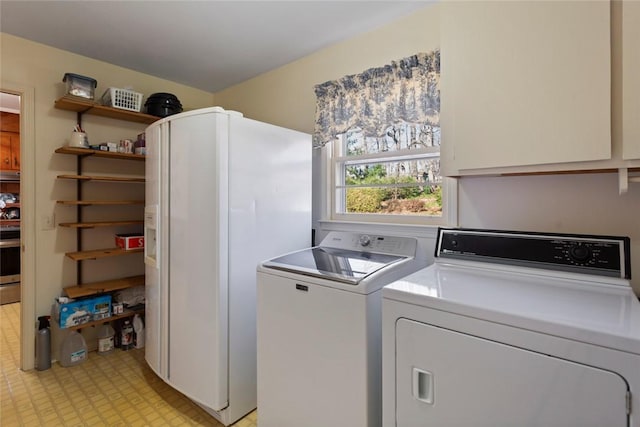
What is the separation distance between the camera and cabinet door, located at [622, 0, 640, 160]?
996mm

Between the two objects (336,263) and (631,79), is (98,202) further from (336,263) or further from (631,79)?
(631,79)

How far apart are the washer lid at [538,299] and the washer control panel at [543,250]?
4 centimetres

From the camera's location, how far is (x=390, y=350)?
1109 mm

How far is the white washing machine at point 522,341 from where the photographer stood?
30.6 inches

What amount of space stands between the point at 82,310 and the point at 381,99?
2.71m

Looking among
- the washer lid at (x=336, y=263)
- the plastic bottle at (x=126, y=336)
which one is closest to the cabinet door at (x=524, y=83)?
the washer lid at (x=336, y=263)

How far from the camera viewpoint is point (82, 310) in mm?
2383

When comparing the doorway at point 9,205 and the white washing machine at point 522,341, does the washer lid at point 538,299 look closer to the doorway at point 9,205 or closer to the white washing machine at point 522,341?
the white washing machine at point 522,341

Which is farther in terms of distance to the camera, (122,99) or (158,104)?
(158,104)

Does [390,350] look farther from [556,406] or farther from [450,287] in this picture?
[556,406]

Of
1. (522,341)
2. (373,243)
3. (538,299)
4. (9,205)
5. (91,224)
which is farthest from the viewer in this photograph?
(9,205)

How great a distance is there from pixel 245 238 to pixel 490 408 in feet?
4.53

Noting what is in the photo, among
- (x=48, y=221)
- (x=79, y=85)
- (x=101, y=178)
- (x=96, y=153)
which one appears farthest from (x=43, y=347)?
(x=79, y=85)

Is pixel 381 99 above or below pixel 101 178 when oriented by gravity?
above
